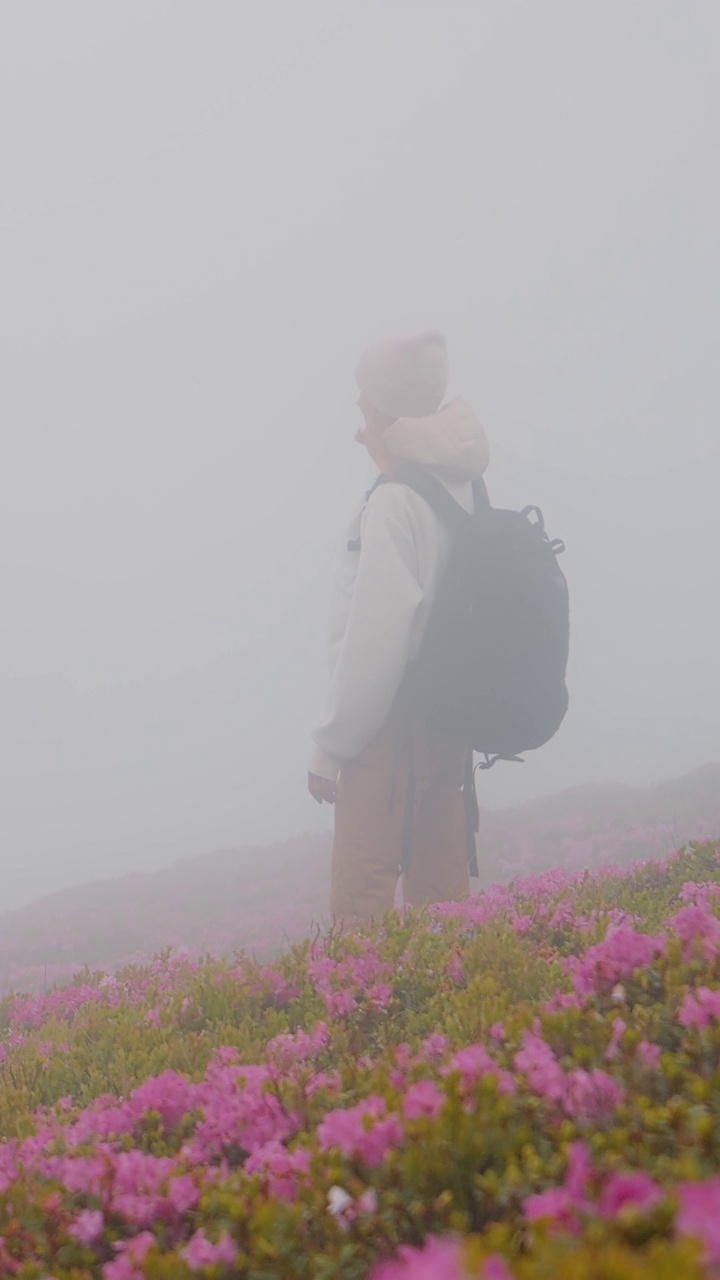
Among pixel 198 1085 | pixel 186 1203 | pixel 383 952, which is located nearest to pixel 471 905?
pixel 383 952

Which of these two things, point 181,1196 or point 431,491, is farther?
point 431,491

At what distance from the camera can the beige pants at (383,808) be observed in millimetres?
7043

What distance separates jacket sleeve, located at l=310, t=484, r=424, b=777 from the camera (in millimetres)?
6863

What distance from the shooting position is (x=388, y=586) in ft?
22.7

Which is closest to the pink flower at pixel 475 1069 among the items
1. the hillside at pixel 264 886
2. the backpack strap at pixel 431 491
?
the backpack strap at pixel 431 491

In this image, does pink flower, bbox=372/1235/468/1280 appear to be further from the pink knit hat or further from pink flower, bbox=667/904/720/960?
the pink knit hat

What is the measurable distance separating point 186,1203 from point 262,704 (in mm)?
144442

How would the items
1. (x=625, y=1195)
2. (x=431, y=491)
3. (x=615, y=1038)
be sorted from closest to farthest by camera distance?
(x=625, y=1195) → (x=615, y=1038) → (x=431, y=491)

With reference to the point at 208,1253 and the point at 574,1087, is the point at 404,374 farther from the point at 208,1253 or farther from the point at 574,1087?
the point at 208,1253

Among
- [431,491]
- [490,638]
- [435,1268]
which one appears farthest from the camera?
[431,491]

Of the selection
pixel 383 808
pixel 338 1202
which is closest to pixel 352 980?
pixel 383 808

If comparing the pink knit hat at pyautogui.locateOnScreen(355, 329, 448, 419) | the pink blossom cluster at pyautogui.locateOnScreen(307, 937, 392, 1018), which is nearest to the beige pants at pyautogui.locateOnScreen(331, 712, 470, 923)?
the pink blossom cluster at pyautogui.locateOnScreen(307, 937, 392, 1018)

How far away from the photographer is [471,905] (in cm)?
615

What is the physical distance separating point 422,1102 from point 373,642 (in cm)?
473
